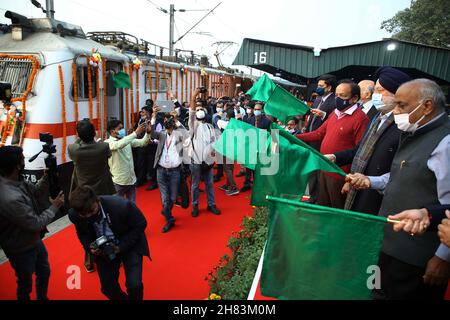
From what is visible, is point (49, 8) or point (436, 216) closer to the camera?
point (436, 216)

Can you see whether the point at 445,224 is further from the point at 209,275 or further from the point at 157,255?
the point at 157,255

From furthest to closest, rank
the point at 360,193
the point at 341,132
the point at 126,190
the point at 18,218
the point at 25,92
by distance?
the point at 25,92, the point at 126,190, the point at 341,132, the point at 360,193, the point at 18,218

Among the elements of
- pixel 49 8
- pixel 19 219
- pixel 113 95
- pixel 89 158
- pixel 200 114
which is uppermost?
pixel 49 8

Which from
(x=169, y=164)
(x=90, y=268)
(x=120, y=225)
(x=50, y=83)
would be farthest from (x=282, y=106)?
(x=50, y=83)

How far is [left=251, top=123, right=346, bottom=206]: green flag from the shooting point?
2680mm

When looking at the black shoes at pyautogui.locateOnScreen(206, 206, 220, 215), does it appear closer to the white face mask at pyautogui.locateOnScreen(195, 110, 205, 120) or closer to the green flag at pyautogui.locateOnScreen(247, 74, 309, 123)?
the white face mask at pyautogui.locateOnScreen(195, 110, 205, 120)

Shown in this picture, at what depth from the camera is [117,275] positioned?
3.07 m

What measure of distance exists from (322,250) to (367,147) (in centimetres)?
153

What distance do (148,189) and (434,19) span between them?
22.6 meters

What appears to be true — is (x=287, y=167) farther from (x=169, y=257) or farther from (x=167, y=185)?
(x=167, y=185)

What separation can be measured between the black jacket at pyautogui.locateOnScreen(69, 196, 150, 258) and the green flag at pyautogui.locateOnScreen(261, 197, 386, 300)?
1.42m

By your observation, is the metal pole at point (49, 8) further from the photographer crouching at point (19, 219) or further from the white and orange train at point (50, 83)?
the photographer crouching at point (19, 219)

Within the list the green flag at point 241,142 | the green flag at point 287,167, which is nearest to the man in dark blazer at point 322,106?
the green flag at point 241,142

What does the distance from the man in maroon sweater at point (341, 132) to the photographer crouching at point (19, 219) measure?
10.4 feet
